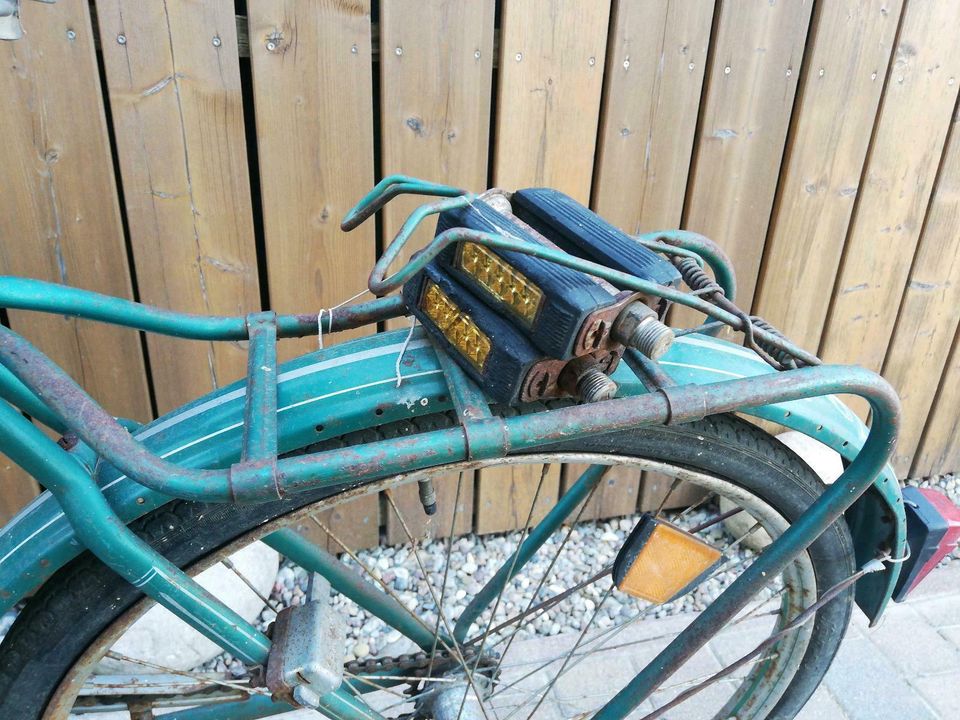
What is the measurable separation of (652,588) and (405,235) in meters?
0.79

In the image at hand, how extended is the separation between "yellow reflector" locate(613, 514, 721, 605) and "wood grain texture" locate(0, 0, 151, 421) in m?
1.29

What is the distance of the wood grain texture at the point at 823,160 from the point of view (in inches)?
76.7

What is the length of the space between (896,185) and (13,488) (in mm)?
2504

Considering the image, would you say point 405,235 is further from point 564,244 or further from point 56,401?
point 56,401

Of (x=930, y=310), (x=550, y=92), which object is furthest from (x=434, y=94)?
(x=930, y=310)

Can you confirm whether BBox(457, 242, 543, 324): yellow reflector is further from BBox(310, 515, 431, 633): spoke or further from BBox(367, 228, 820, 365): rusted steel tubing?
BBox(310, 515, 431, 633): spoke

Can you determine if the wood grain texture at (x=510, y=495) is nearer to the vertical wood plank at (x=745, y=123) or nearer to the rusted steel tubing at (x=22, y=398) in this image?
the vertical wood plank at (x=745, y=123)

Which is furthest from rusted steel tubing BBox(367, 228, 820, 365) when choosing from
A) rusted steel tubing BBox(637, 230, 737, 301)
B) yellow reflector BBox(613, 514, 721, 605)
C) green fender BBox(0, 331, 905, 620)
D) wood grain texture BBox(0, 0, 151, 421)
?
wood grain texture BBox(0, 0, 151, 421)

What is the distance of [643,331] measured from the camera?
89 cm

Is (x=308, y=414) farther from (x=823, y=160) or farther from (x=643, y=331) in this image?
(x=823, y=160)

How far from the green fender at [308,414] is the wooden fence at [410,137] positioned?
81 cm

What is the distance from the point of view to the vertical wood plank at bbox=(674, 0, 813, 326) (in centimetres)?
189

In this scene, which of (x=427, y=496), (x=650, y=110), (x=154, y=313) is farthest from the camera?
(x=650, y=110)

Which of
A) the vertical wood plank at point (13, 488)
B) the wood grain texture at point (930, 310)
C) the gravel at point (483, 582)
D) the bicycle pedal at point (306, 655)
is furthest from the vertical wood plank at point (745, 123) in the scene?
the vertical wood plank at point (13, 488)
